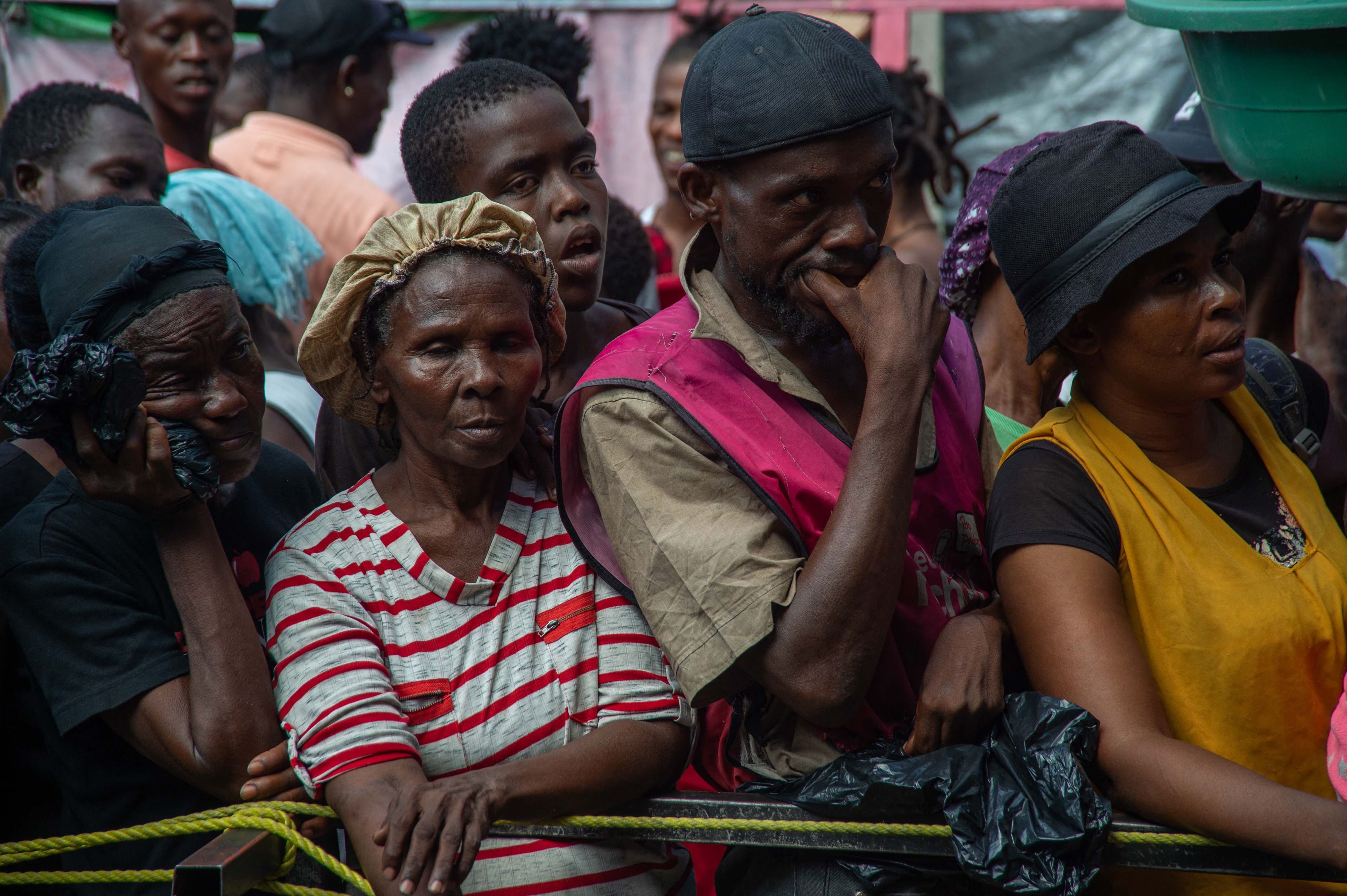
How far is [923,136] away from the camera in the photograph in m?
4.69

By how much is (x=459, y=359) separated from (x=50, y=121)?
229cm

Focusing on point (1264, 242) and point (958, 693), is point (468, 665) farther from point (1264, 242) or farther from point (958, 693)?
point (1264, 242)

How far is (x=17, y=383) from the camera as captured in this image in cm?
202

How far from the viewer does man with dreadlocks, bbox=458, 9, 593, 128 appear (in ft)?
14.7

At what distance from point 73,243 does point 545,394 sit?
1.02 metres

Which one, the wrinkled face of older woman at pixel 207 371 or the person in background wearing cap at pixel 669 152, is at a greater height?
the wrinkled face of older woman at pixel 207 371

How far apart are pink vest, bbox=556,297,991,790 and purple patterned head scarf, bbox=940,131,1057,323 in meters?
0.80

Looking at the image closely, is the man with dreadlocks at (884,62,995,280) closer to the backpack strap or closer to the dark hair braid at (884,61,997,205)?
the dark hair braid at (884,61,997,205)

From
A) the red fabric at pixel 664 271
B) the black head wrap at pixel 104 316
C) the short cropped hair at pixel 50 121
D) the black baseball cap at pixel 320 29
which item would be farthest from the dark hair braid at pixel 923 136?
the black head wrap at pixel 104 316

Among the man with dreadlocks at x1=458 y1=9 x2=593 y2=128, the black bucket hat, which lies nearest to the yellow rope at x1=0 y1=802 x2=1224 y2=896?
the black bucket hat

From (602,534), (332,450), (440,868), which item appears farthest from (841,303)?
(332,450)

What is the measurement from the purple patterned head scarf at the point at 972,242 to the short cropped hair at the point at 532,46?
1.84 meters

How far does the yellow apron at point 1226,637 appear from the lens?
1.96m

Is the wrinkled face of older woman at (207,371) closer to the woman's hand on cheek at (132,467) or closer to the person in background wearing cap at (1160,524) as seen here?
the woman's hand on cheek at (132,467)
